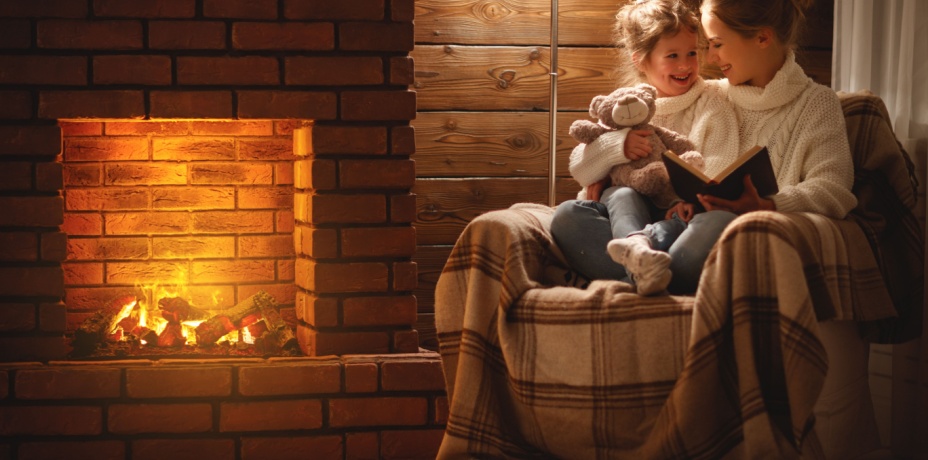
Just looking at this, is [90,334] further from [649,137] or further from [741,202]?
[741,202]

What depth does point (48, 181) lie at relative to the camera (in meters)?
2.28

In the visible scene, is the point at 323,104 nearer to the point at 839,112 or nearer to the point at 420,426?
the point at 420,426

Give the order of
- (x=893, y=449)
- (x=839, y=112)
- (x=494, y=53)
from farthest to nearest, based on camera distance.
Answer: (x=494, y=53), (x=893, y=449), (x=839, y=112)

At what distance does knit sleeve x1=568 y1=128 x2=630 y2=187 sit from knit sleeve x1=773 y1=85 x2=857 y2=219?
0.33 m

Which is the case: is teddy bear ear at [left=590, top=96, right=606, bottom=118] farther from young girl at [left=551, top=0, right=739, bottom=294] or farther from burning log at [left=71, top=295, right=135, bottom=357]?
burning log at [left=71, top=295, right=135, bottom=357]

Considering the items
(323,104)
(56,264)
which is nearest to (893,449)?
(323,104)

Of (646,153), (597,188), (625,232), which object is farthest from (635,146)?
(625,232)

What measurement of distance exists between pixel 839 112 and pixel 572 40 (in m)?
0.93

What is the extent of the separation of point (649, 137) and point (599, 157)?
0.11 meters

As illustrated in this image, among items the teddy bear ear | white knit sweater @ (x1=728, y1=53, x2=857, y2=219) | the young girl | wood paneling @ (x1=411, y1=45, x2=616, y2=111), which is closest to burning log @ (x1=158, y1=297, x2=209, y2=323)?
wood paneling @ (x1=411, y1=45, x2=616, y2=111)

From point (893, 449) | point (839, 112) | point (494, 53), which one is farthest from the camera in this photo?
point (494, 53)

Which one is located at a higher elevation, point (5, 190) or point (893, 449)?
point (5, 190)

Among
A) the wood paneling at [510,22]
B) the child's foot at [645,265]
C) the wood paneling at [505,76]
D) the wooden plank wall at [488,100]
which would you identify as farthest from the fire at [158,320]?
the child's foot at [645,265]

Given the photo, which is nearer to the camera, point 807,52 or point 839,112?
point 839,112
